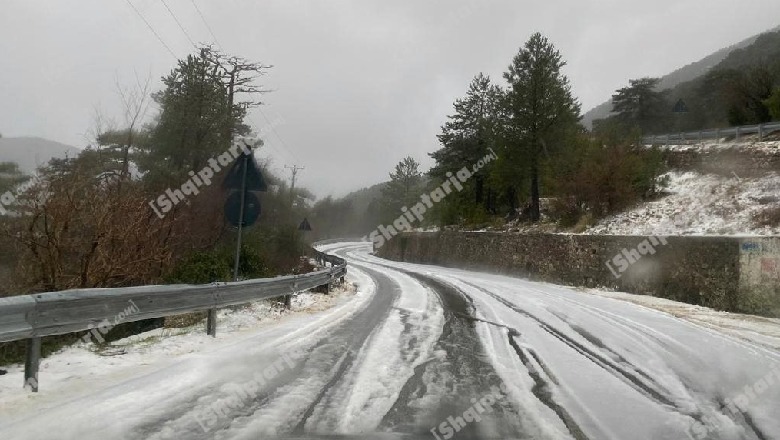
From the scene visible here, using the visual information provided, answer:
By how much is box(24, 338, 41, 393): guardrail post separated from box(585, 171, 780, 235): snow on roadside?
17.3 m

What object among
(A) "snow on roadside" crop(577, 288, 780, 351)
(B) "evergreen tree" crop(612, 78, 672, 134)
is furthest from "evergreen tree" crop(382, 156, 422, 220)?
(A) "snow on roadside" crop(577, 288, 780, 351)

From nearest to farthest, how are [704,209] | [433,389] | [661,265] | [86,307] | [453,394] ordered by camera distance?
[453,394] → [433,389] → [86,307] → [661,265] → [704,209]

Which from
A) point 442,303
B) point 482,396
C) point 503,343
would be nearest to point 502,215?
point 442,303

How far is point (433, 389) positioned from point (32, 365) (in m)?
4.02

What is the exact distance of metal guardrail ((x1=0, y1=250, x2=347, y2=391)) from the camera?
4.64 meters

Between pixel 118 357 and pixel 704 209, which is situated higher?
pixel 704 209

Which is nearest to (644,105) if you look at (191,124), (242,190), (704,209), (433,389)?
(704,209)

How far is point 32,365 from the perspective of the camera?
4832 millimetres

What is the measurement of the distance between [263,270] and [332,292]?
3027 mm

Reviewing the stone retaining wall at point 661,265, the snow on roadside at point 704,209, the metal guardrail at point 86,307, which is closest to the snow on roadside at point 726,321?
the stone retaining wall at point 661,265

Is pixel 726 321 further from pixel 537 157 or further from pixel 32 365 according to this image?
pixel 537 157

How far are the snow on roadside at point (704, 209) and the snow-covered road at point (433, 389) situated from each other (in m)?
9.41

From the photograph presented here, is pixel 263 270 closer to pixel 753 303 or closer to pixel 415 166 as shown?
pixel 753 303

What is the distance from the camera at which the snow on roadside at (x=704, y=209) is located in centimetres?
1734
